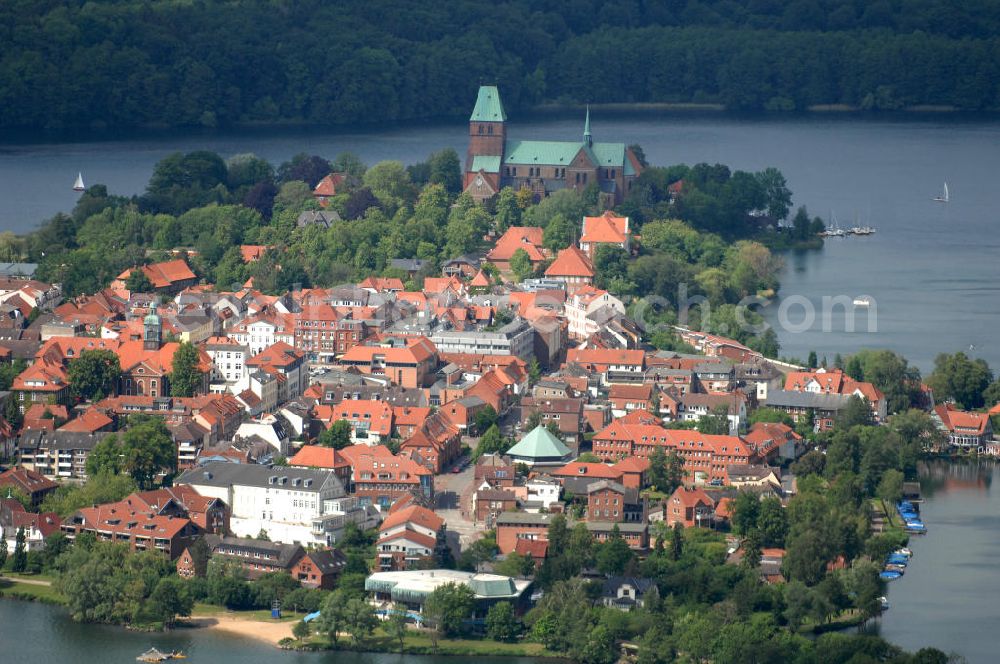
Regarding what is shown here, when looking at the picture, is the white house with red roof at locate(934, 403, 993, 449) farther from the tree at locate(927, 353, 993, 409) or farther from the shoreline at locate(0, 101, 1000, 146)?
the shoreline at locate(0, 101, 1000, 146)

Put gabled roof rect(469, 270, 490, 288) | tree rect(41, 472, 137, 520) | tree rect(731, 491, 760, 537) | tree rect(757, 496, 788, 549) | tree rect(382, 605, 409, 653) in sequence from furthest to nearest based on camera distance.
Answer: gabled roof rect(469, 270, 490, 288), tree rect(41, 472, 137, 520), tree rect(731, 491, 760, 537), tree rect(757, 496, 788, 549), tree rect(382, 605, 409, 653)

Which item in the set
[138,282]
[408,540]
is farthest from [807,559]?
[138,282]

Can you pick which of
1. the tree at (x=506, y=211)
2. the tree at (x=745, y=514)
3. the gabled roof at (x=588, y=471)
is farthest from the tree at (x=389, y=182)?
the tree at (x=745, y=514)

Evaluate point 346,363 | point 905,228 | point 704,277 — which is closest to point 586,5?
point 905,228

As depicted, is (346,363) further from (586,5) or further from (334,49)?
(586,5)

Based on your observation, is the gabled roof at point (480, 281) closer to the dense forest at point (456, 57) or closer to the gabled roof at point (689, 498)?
the gabled roof at point (689, 498)

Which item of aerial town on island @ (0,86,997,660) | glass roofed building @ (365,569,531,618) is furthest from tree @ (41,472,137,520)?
glass roofed building @ (365,569,531,618)

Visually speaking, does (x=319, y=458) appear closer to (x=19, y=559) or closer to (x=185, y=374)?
(x=19, y=559)
